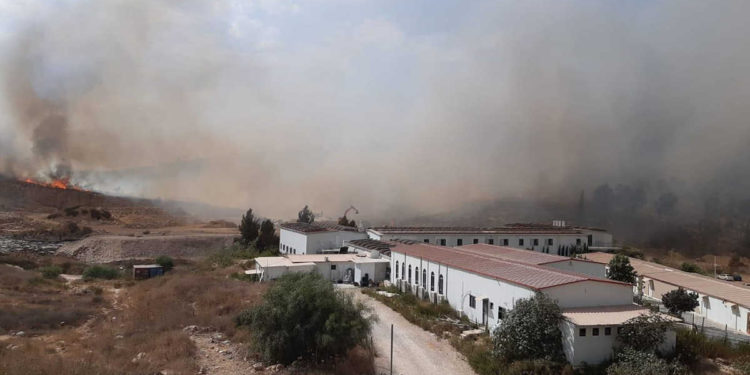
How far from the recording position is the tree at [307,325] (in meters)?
16.7

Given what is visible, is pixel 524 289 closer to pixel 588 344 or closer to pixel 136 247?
pixel 588 344

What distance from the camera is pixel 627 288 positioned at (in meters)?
19.4

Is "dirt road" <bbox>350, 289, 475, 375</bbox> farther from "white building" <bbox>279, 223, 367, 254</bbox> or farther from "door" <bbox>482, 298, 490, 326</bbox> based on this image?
"white building" <bbox>279, 223, 367, 254</bbox>

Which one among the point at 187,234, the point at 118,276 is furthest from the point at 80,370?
the point at 187,234

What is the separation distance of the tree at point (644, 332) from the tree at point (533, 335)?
2015 mm

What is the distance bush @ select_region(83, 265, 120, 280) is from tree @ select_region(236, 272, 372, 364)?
24.8 metres

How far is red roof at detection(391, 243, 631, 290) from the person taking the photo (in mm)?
19203

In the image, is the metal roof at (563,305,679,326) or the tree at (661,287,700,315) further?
the tree at (661,287,700,315)

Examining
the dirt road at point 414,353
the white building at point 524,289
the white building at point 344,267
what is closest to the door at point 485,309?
the white building at point 524,289

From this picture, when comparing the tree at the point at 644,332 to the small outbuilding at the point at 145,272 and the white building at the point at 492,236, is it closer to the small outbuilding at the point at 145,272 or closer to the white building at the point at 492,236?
the white building at the point at 492,236

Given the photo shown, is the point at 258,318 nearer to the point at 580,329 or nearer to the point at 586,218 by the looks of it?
the point at 580,329

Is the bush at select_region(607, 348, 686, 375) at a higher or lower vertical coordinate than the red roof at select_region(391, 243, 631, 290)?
lower

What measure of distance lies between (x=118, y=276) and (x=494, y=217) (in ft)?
198

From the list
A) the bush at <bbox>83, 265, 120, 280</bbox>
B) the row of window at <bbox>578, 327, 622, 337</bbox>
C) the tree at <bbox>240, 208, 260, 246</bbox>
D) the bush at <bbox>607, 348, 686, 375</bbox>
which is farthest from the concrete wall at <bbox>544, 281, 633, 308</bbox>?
the tree at <bbox>240, 208, 260, 246</bbox>
